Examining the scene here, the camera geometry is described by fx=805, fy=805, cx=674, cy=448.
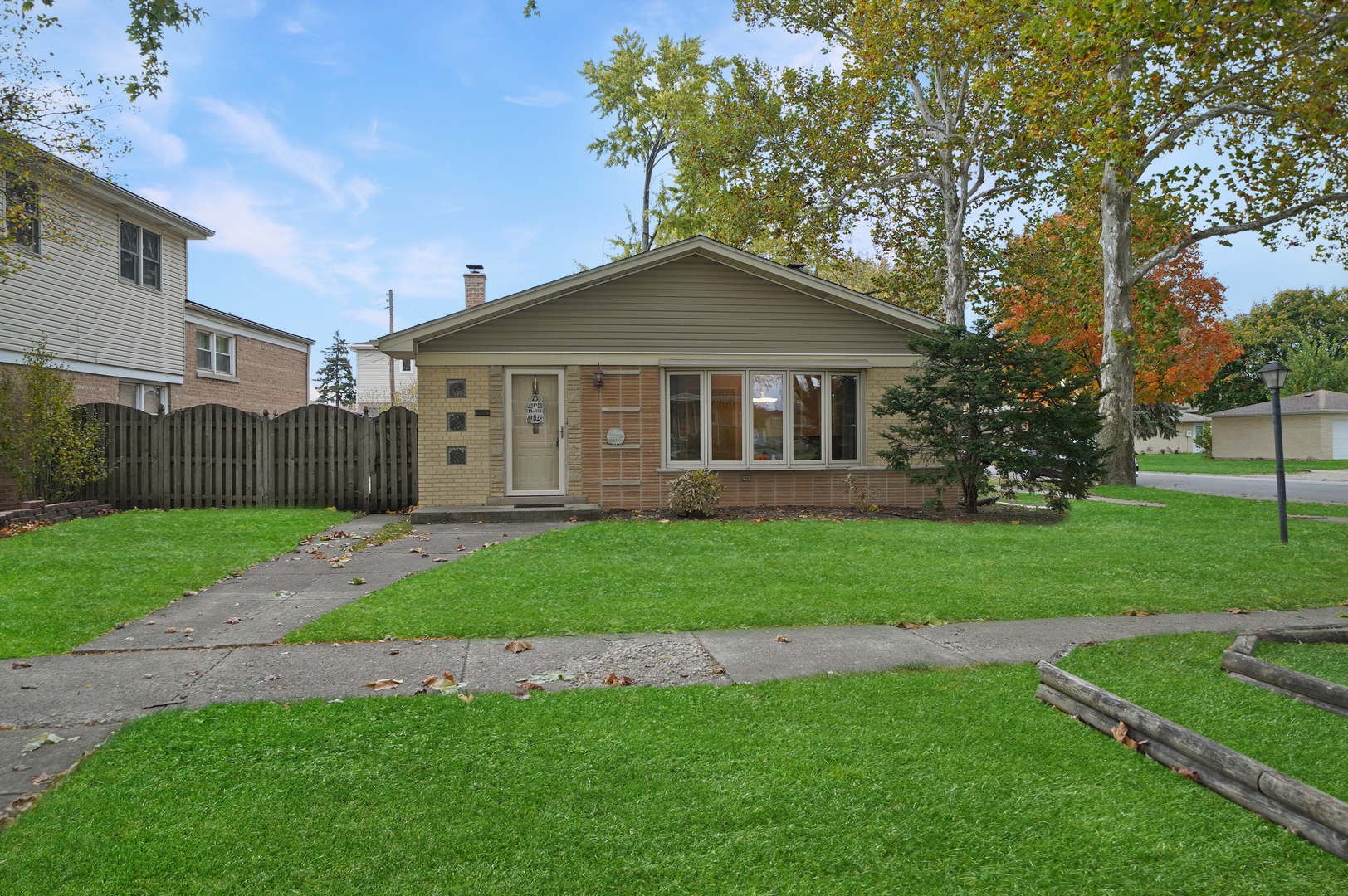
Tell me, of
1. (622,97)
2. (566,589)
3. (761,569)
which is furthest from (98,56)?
(622,97)

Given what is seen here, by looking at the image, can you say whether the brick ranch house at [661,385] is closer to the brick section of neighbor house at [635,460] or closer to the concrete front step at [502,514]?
the brick section of neighbor house at [635,460]

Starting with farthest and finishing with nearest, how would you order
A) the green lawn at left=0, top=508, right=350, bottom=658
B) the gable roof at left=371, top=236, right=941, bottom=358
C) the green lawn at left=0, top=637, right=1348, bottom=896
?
the gable roof at left=371, top=236, right=941, bottom=358
the green lawn at left=0, top=508, right=350, bottom=658
the green lawn at left=0, top=637, right=1348, bottom=896

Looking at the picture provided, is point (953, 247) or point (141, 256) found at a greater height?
point (953, 247)

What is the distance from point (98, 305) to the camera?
660 inches

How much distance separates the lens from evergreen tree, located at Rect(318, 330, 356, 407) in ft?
210

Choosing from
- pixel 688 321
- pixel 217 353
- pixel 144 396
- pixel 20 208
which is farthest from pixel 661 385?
pixel 217 353

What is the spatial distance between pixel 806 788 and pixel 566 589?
443cm

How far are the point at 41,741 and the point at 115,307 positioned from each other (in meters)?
16.8

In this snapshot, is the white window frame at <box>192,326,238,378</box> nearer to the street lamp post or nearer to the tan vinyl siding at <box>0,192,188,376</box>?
the tan vinyl siding at <box>0,192,188,376</box>

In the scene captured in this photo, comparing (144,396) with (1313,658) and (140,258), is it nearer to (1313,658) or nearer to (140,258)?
(140,258)

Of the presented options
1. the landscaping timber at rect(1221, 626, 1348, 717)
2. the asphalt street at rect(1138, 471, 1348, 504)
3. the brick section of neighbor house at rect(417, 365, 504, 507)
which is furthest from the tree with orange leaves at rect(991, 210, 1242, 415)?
the landscaping timber at rect(1221, 626, 1348, 717)

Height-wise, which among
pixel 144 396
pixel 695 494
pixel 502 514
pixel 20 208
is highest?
pixel 20 208

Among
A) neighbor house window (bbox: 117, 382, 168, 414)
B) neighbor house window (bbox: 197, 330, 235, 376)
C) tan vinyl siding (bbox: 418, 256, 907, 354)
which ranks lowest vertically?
neighbor house window (bbox: 117, 382, 168, 414)

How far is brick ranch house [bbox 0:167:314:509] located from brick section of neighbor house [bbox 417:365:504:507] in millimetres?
6033
